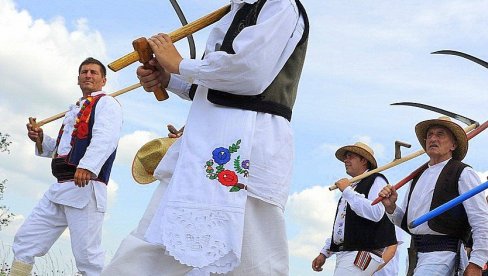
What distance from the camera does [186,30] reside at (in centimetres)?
358

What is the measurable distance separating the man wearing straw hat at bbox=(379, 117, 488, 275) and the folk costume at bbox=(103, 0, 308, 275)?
2124 mm

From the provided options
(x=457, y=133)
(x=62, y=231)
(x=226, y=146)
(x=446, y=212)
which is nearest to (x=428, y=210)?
(x=446, y=212)

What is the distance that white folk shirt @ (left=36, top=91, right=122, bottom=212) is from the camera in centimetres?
597

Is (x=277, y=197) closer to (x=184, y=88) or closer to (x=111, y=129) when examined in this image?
(x=184, y=88)

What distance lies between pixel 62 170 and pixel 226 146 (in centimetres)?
325

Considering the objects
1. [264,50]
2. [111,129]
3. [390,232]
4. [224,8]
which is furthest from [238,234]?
[390,232]

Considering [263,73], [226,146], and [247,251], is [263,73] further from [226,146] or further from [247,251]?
[247,251]

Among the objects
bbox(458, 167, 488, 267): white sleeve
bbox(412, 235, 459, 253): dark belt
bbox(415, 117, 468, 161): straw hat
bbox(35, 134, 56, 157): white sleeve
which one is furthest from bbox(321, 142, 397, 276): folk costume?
bbox(35, 134, 56, 157): white sleeve

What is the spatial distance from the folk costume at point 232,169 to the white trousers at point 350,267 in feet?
11.1

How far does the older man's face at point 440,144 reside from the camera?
562cm

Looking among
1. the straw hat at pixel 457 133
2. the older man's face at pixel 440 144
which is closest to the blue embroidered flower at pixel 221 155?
the older man's face at pixel 440 144

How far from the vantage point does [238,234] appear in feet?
10.4

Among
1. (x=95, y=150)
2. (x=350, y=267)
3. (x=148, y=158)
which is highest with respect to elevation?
(x=95, y=150)

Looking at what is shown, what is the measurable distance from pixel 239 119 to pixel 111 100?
3302 mm
